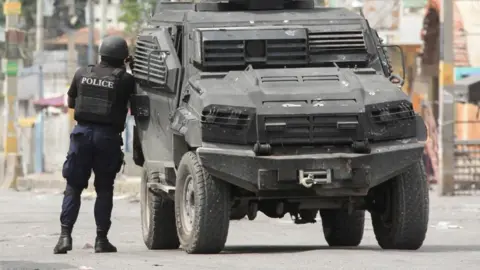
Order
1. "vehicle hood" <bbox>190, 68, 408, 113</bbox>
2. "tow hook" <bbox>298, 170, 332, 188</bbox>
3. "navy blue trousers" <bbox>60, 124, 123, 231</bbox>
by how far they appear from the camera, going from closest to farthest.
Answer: "tow hook" <bbox>298, 170, 332, 188</bbox> < "vehicle hood" <bbox>190, 68, 408, 113</bbox> < "navy blue trousers" <bbox>60, 124, 123, 231</bbox>

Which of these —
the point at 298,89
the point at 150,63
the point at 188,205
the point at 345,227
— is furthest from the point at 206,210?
the point at 345,227

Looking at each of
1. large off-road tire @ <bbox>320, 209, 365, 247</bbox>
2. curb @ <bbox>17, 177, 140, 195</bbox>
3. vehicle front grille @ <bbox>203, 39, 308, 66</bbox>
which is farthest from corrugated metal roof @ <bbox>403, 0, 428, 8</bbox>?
vehicle front grille @ <bbox>203, 39, 308, 66</bbox>

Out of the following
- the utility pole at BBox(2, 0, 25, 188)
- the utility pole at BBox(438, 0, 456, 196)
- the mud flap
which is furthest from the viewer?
the utility pole at BBox(2, 0, 25, 188)

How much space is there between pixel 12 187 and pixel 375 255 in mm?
20878

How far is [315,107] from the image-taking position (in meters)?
12.7

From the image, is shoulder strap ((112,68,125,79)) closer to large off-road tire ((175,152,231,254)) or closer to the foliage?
large off-road tire ((175,152,231,254))

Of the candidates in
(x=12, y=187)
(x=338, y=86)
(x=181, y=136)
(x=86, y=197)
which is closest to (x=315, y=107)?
(x=338, y=86)

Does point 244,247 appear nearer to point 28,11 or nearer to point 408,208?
point 408,208

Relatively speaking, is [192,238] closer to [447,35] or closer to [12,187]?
[447,35]

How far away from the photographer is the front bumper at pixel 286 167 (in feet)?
41.2

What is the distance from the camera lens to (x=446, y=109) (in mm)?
28969

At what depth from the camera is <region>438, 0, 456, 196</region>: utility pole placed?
2873cm

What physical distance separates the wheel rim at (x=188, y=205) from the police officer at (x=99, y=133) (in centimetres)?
77

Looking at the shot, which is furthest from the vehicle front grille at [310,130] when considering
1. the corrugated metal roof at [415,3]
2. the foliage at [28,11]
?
the foliage at [28,11]
